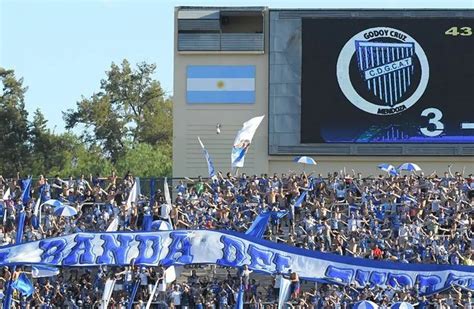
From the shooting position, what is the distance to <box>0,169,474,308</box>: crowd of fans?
108 ft

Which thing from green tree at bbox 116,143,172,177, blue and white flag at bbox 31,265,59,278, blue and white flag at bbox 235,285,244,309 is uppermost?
green tree at bbox 116,143,172,177

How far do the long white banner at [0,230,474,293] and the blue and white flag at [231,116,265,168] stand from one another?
5.67 meters

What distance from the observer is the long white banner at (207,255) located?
110 feet

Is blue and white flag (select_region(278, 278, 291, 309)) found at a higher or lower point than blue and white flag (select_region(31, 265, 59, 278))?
lower

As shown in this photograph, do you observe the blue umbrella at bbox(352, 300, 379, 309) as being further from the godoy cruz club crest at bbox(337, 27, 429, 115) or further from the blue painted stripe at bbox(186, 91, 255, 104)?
the blue painted stripe at bbox(186, 91, 255, 104)

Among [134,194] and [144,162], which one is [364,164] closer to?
[134,194]

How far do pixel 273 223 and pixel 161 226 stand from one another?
3.14m

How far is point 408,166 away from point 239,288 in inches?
370

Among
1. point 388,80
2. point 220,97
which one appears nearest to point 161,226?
point 220,97

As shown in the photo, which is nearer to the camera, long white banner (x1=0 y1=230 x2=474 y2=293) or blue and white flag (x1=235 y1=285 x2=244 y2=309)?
blue and white flag (x1=235 y1=285 x2=244 y2=309)

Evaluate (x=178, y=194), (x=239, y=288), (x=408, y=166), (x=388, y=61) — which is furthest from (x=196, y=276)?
(x=388, y=61)

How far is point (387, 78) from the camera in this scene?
4288 cm

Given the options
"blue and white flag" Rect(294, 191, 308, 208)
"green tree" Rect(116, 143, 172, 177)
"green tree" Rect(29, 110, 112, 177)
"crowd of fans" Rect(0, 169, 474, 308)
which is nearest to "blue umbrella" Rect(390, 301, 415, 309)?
"crowd of fans" Rect(0, 169, 474, 308)

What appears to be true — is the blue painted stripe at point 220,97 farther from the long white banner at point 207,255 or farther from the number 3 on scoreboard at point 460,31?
the long white banner at point 207,255
